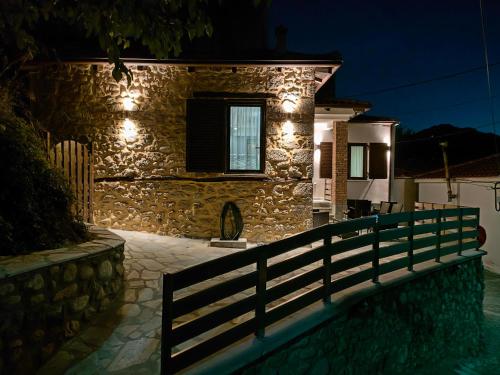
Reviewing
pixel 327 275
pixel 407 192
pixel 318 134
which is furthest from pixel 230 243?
pixel 407 192

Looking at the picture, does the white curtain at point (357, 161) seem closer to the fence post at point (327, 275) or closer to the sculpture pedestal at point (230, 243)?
the sculpture pedestal at point (230, 243)

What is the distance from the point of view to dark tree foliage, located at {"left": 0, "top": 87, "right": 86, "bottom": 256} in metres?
4.36

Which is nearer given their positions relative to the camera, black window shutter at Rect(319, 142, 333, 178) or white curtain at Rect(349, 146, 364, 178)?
black window shutter at Rect(319, 142, 333, 178)

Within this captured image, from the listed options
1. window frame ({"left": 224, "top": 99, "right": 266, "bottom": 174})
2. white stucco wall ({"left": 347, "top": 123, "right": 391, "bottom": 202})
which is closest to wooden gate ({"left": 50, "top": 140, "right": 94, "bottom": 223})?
window frame ({"left": 224, "top": 99, "right": 266, "bottom": 174})

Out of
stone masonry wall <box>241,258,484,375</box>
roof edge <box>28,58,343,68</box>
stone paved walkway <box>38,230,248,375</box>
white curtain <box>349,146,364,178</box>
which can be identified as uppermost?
roof edge <box>28,58,343,68</box>

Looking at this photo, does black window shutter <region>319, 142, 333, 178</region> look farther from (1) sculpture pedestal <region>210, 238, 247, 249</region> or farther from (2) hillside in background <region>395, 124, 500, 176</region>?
(2) hillside in background <region>395, 124, 500, 176</region>

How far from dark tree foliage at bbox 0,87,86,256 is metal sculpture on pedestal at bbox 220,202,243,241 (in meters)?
3.33

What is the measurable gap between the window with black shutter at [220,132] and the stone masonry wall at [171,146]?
0.19 metres

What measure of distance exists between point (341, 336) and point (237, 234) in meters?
3.84

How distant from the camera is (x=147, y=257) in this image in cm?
648

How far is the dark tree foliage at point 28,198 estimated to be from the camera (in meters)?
4.36

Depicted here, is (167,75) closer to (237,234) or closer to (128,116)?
(128,116)

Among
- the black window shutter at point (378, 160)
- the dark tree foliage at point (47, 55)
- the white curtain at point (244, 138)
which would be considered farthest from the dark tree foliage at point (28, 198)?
the black window shutter at point (378, 160)

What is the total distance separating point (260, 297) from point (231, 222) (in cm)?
465
